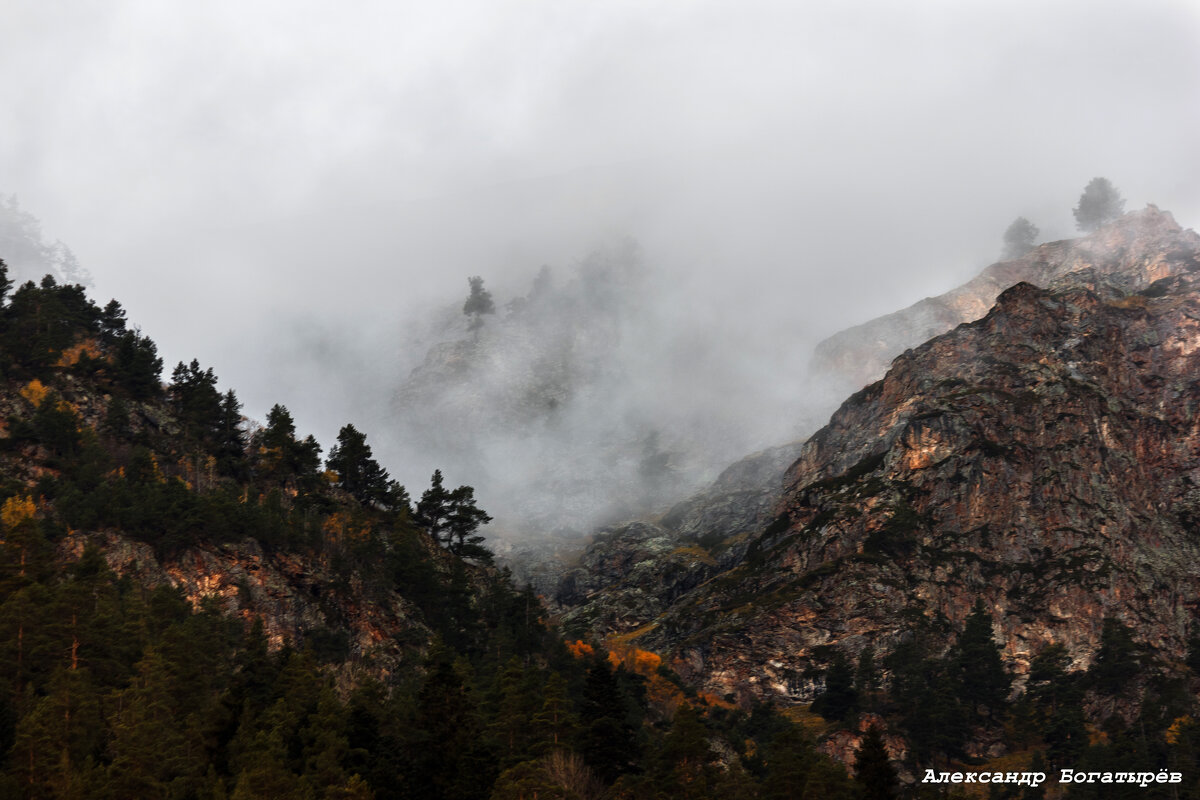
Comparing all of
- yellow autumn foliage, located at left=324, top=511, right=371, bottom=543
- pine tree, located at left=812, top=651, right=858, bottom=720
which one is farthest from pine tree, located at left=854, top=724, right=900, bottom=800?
yellow autumn foliage, located at left=324, top=511, right=371, bottom=543

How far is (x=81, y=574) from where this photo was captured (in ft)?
294

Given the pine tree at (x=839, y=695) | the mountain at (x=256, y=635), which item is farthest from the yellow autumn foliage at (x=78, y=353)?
the pine tree at (x=839, y=695)

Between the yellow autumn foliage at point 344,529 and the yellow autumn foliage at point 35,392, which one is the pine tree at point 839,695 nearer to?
the yellow autumn foliage at point 344,529

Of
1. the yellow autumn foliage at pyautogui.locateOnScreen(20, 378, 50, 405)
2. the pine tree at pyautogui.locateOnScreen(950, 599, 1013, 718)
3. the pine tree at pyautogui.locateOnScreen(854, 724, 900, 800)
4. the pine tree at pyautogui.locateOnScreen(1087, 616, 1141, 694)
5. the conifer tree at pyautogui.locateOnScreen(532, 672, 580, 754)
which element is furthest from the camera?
the pine tree at pyautogui.locateOnScreen(1087, 616, 1141, 694)

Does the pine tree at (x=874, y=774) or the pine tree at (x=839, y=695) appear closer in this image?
the pine tree at (x=874, y=774)

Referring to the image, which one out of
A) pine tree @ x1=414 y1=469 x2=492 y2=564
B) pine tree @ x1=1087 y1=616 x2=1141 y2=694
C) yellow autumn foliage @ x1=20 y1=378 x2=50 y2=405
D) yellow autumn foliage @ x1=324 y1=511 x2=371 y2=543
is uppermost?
yellow autumn foliage @ x1=20 y1=378 x2=50 y2=405

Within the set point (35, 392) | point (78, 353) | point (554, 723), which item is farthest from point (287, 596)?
point (554, 723)

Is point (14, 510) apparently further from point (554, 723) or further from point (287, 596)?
point (554, 723)

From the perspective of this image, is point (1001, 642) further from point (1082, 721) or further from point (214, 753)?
point (214, 753)

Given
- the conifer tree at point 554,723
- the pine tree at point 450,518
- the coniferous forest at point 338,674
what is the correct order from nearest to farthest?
the coniferous forest at point 338,674, the conifer tree at point 554,723, the pine tree at point 450,518

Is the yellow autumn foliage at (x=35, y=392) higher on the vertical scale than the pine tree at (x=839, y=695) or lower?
higher

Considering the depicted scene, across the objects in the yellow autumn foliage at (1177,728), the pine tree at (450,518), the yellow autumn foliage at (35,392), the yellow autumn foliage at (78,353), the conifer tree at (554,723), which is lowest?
the yellow autumn foliage at (1177,728)

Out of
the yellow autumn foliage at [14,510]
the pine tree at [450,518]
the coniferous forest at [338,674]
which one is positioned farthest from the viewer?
the pine tree at [450,518]

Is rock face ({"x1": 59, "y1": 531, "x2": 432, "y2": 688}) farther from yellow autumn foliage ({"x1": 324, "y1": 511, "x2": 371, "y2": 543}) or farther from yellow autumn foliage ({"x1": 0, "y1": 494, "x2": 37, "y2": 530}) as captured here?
yellow autumn foliage ({"x1": 324, "y1": 511, "x2": 371, "y2": 543})
